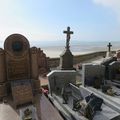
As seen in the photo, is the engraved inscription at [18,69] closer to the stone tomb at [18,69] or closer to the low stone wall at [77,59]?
the stone tomb at [18,69]

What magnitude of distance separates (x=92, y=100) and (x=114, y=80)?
3.25m

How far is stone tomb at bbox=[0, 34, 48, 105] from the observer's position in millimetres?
6523

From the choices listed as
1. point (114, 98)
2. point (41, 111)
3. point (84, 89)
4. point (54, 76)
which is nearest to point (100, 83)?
point (84, 89)

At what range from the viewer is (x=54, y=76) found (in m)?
8.02

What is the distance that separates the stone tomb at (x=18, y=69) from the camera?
6.52 meters

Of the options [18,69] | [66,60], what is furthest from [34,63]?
[66,60]

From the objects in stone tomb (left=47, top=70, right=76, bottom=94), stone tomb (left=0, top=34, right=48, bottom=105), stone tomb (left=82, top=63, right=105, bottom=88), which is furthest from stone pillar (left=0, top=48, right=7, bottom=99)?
stone tomb (left=82, top=63, right=105, bottom=88)

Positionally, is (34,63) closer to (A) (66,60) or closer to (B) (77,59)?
(A) (66,60)

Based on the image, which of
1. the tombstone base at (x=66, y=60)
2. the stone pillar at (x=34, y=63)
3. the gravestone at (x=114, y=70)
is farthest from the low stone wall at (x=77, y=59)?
the stone pillar at (x=34, y=63)

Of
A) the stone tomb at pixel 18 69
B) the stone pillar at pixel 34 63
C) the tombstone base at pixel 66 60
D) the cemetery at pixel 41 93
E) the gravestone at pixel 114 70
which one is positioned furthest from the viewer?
the tombstone base at pixel 66 60

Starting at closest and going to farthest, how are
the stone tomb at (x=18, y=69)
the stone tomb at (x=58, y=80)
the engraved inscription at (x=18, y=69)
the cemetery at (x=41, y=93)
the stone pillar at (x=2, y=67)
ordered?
the cemetery at (x=41, y=93) → the stone tomb at (x=18, y=69) → the stone pillar at (x=2, y=67) → the engraved inscription at (x=18, y=69) → the stone tomb at (x=58, y=80)

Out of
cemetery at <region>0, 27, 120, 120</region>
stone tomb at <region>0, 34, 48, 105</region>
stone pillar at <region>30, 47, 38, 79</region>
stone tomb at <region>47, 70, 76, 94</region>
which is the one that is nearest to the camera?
cemetery at <region>0, 27, 120, 120</region>

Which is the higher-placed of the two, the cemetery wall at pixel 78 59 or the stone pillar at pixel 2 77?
the stone pillar at pixel 2 77

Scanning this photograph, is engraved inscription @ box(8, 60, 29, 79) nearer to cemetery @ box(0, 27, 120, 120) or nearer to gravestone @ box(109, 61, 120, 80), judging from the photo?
cemetery @ box(0, 27, 120, 120)
